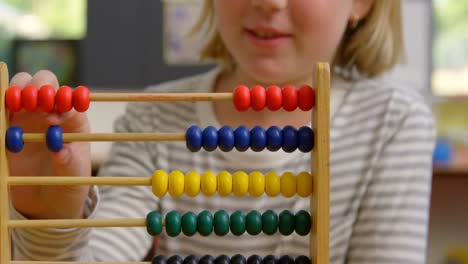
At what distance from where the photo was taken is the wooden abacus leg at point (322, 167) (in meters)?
0.57

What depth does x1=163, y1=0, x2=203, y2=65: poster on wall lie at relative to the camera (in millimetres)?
2473

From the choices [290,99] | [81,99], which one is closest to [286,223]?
[290,99]

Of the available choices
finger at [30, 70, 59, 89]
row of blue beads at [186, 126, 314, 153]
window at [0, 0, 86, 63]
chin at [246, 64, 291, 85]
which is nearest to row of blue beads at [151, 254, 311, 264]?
row of blue beads at [186, 126, 314, 153]

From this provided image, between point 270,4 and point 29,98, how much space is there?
1.17ft

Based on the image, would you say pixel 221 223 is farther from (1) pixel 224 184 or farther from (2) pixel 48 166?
(2) pixel 48 166

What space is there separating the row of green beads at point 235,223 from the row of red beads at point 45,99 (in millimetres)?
131

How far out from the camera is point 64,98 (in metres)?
0.59

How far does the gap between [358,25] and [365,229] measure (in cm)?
35

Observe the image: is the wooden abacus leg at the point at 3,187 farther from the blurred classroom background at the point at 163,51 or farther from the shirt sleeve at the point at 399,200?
the blurred classroom background at the point at 163,51

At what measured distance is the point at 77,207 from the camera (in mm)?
703

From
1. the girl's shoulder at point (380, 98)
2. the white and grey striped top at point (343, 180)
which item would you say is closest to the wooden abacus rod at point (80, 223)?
the white and grey striped top at point (343, 180)

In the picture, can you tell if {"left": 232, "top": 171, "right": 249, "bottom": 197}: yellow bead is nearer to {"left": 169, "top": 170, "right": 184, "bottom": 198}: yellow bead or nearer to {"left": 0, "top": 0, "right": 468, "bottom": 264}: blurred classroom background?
{"left": 169, "top": 170, "right": 184, "bottom": 198}: yellow bead

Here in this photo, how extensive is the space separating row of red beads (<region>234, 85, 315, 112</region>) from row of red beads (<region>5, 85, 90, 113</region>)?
0.49 ft

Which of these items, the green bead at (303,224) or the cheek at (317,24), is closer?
the green bead at (303,224)
